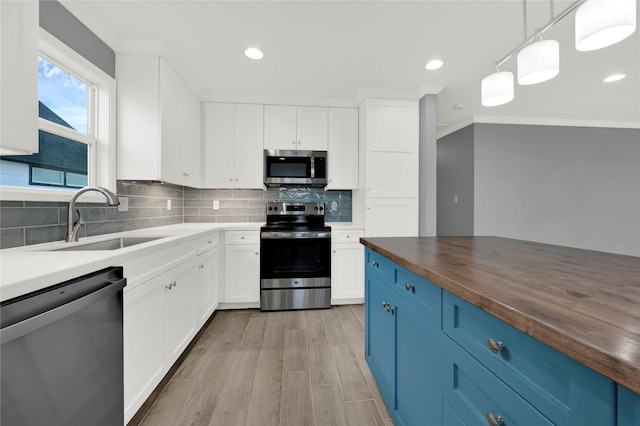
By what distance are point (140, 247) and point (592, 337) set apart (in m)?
1.65

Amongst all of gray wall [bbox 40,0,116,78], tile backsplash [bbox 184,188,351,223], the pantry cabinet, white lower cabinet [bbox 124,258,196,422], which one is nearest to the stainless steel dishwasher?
white lower cabinet [bbox 124,258,196,422]

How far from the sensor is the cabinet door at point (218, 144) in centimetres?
303

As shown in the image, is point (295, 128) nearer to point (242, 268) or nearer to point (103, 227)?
point (242, 268)

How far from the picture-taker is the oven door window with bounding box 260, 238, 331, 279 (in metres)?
2.78

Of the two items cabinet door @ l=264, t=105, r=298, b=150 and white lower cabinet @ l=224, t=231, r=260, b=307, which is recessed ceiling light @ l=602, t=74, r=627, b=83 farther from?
white lower cabinet @ l=224, t=231, r=260, b=307

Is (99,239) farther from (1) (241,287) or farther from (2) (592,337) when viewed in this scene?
(2) (592,337)

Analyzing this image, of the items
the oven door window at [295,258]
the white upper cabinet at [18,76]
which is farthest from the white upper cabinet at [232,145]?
the white upper cabinet at [18,76]

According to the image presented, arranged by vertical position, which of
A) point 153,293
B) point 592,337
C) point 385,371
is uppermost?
point 592,337

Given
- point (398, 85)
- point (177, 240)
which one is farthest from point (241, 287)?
point (398, 85)

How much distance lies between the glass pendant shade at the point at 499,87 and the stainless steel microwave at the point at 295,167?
5.94 feet

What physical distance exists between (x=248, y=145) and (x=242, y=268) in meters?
1.44

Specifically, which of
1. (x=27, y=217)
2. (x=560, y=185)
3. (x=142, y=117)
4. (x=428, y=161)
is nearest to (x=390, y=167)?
(x=428, y=161)

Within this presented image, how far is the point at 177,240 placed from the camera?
1729 millimetres

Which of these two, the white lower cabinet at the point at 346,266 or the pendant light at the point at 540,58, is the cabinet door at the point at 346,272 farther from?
the pendant light at the point at 540,58
